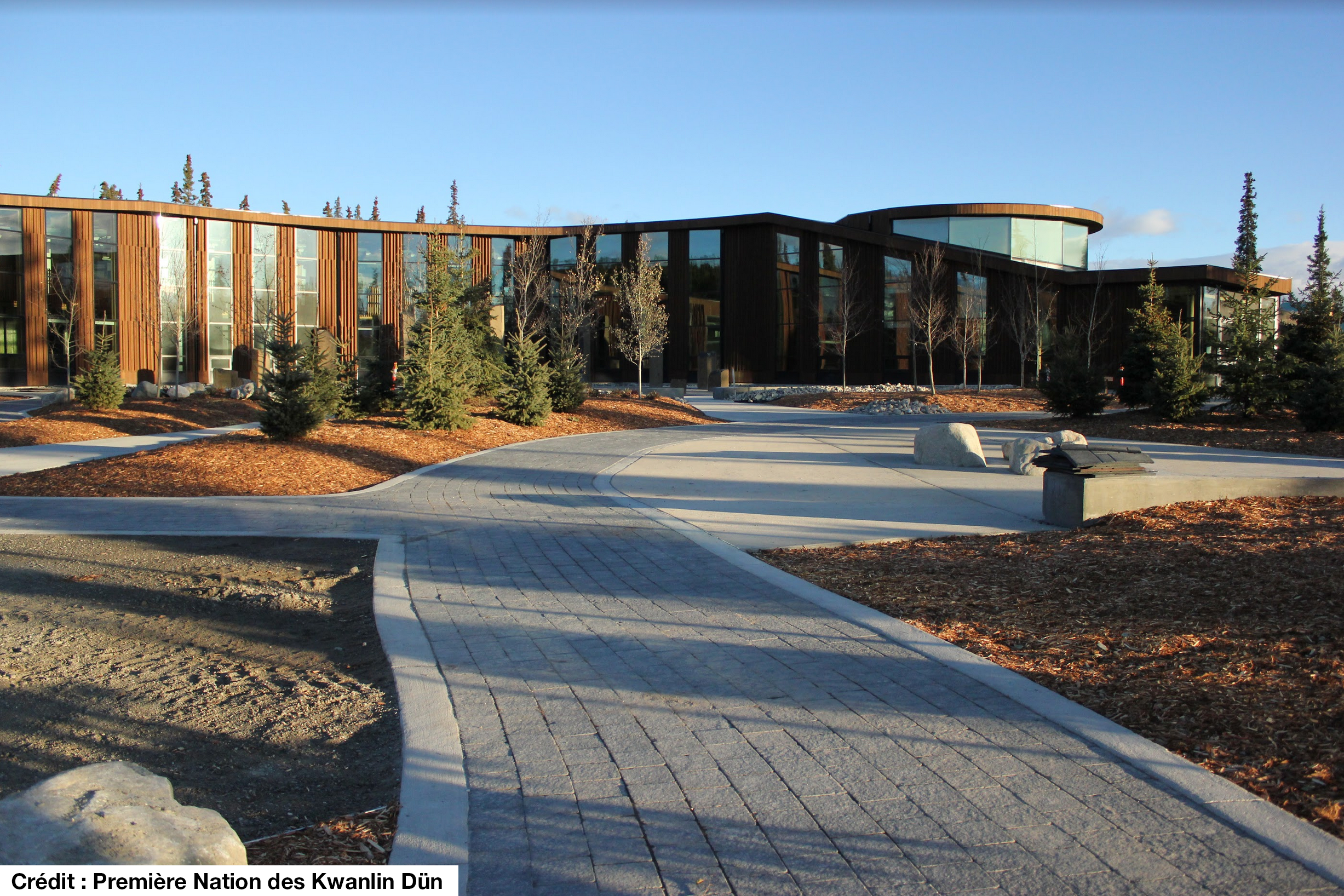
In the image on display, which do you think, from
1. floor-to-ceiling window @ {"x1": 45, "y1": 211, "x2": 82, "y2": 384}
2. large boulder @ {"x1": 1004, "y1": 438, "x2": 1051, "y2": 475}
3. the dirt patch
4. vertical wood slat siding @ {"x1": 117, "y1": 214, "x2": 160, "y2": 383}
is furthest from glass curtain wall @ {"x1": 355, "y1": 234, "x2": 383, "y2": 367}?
the dirt patch

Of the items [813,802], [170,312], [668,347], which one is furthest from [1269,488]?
[170,312]

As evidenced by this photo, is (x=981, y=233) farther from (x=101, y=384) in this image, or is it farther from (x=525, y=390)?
(x=101, y=384)

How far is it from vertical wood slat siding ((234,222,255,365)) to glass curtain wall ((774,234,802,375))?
83.5 ft

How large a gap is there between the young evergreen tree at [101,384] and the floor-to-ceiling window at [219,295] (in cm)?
2134

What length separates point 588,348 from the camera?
157 feet

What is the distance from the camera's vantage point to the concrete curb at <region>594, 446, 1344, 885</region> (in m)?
3.07

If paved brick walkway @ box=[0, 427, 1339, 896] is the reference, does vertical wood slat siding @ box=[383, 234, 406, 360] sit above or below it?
above

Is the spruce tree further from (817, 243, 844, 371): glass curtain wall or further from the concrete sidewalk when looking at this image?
(817, 243, 844, 371): glass curtain wall

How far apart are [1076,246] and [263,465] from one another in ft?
179

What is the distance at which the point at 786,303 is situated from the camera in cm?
4694

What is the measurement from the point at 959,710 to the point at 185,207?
47.7 metres

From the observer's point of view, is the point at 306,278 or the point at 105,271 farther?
the point at 306,278

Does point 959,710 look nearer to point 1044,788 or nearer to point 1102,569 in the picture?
point 1044,788

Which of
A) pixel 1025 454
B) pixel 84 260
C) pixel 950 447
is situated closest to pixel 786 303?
pixel 950 447
